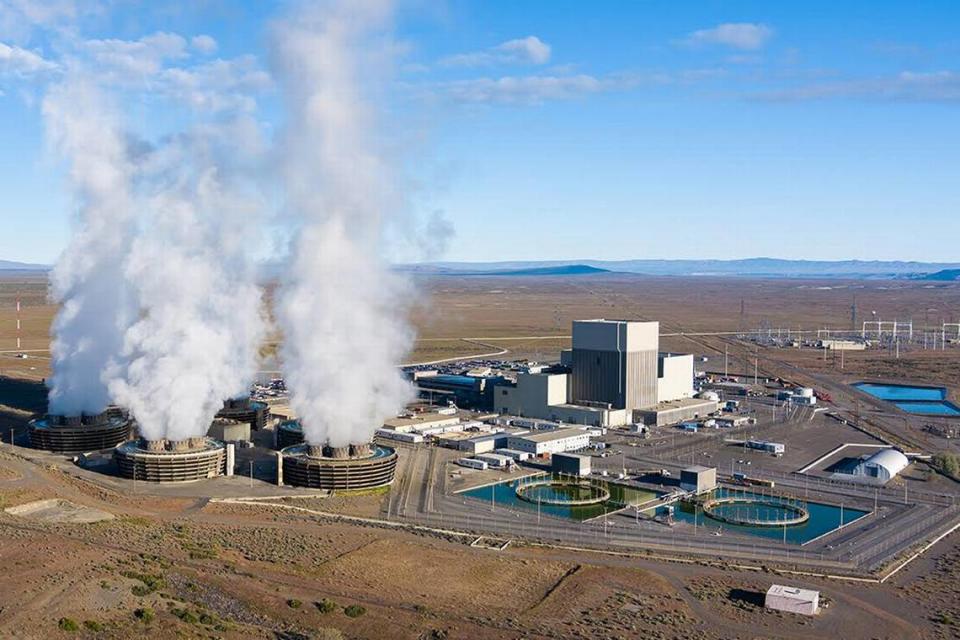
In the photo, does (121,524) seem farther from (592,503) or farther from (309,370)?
(592,503)

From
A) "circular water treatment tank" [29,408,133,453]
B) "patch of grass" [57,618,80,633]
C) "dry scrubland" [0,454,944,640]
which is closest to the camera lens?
"patch of grass" [57,618,80,633]

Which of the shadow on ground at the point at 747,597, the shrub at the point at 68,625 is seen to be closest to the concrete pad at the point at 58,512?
the shrub at the point at 68,625

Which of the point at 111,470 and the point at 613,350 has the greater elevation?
the point at 613,350

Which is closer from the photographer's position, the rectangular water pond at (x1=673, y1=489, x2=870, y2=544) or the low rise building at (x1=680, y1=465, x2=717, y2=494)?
the rectangular water pond at (x1=673, y1=489, x2=870, y2=544)

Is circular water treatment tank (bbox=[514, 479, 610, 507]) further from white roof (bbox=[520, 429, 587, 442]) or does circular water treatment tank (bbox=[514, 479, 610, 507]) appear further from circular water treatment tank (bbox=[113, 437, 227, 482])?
circular water treatment tank (bbox=[113, 437, 227, 482])

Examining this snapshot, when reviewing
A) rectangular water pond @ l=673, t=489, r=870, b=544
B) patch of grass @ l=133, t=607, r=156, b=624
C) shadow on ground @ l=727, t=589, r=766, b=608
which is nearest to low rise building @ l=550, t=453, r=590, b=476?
rectangular water pond @ l=673, t=489, r=870, b=544

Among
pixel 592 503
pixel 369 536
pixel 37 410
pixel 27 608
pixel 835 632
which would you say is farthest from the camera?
pixel 37 410

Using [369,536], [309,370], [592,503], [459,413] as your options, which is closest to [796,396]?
[459,413]

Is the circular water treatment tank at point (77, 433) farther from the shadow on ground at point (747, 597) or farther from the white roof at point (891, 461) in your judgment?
the white roof at point (891, 461)
